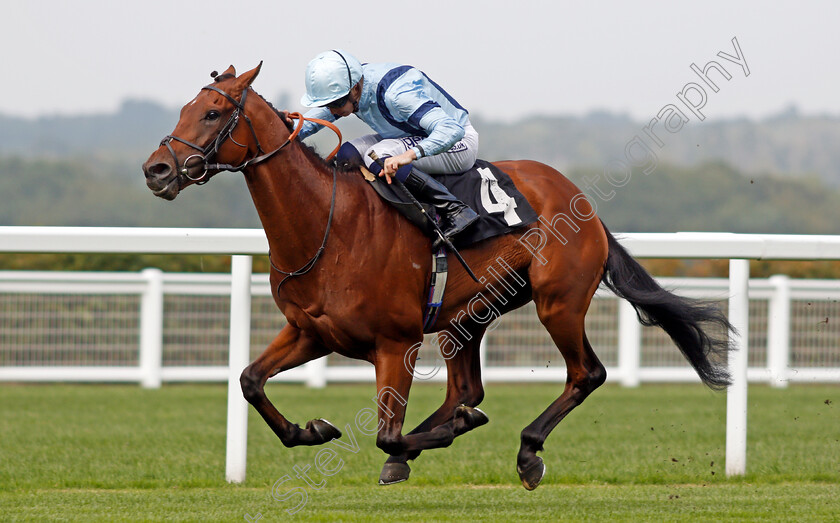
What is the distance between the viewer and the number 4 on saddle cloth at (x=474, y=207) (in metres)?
4.52

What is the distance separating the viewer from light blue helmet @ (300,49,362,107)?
438 centimetres

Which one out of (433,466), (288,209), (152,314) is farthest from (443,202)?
(152,314)

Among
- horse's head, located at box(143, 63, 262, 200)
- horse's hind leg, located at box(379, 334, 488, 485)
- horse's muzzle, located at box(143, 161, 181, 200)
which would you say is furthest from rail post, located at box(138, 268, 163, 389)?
horse's muzzle, located at box(143, 161, 181, 200)

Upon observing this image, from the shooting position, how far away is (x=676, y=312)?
525 centimetres

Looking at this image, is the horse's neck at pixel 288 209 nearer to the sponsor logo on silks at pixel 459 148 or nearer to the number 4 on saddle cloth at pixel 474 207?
the number 4 on saddle cloth at pixel 474 207

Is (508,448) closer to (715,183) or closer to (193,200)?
(715,183)

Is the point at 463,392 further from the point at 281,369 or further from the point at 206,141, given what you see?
the point at 206,141

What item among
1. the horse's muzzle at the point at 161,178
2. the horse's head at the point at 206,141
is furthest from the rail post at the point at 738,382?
the horse's muzzle at the point at 161,178

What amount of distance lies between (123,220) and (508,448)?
39761mm

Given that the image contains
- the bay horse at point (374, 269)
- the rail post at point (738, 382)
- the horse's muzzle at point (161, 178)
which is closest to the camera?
the horse's muzzle at point (161, 178)

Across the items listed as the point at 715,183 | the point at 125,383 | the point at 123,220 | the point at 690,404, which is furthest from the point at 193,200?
the point at 690,404

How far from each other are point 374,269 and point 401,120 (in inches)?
27.7

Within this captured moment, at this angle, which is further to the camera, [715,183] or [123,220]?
[123,220]

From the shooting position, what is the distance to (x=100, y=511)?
4.59 metres
